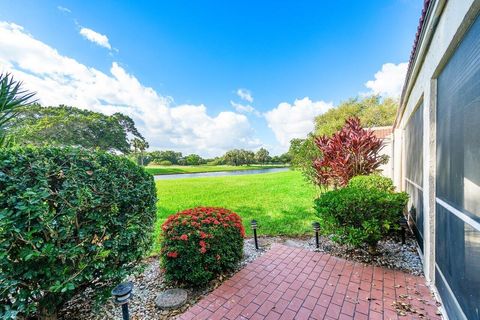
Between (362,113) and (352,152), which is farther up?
(362,113)

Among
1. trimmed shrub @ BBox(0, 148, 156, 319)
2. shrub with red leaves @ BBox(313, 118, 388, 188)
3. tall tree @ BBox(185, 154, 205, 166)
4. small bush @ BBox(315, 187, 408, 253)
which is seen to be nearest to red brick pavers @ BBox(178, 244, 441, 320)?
small bush @ BBox(315, 187, 408, 253)

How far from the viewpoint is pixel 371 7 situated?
21.9ft

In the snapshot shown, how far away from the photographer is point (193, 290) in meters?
2.90

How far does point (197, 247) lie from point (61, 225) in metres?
1.62

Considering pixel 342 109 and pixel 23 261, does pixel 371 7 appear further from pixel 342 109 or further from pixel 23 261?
pixel 342 109

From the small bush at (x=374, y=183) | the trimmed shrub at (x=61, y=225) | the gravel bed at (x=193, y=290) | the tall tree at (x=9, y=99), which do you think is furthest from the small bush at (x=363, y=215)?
the tall tree at (x=9, y=99)

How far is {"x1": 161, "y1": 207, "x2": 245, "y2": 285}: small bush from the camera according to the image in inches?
113

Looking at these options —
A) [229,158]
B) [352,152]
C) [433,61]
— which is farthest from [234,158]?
[433,61]

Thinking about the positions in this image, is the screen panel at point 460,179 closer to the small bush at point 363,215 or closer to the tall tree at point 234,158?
the small bush at point 363,215

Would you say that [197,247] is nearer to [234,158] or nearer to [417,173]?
[417,173]

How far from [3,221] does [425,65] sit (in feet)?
17.3

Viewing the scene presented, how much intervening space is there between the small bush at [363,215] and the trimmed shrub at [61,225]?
10.3 ft

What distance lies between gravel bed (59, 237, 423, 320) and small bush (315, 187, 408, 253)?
49cm

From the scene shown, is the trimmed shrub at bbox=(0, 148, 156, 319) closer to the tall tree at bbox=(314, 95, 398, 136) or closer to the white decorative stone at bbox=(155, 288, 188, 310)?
the white decorative stone at bbox=(155, 288, 188, 310)
